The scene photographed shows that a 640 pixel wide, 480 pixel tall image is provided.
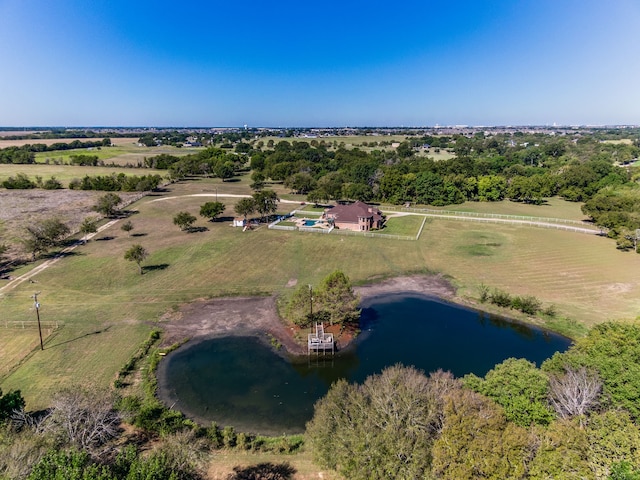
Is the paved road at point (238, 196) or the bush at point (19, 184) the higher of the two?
the bush at point (19, 184)

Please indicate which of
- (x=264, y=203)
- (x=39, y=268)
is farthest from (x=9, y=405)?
(x=264, y=203)

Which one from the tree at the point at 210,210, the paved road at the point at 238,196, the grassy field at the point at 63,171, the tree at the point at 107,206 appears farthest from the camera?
the grassy field at the point at 63,171

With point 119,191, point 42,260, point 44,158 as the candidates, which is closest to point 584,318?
point 42,260

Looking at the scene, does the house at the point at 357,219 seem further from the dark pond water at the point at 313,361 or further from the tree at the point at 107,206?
the tree at the point at 107,206

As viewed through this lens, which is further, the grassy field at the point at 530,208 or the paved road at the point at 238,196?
the grassy field at the point at 530,208

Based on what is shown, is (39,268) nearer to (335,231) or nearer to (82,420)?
(82,420)

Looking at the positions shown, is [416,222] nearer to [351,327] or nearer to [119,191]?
[351,327]

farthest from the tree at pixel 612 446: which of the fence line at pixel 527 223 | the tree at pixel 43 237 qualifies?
the tree at pixel 43 237
